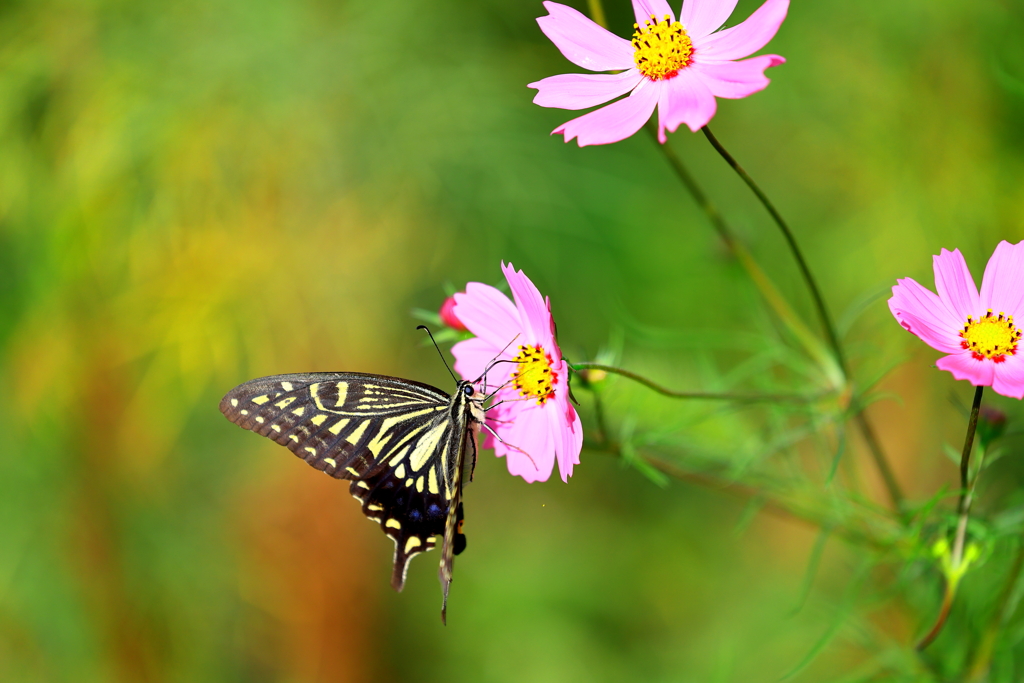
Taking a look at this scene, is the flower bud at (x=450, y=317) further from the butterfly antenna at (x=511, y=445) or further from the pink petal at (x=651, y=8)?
the pink petal at (x=651, y=8)

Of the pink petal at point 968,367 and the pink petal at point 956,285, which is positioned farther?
the pink petal at point 956,285

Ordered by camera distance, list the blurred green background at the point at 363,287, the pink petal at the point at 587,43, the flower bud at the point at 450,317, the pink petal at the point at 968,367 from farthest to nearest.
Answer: the blurred green background at the point at 363,287 < the flower bud at the point at 450,317 < the pink petal at the point at 587,43 < the pink petal at the point at 968,367

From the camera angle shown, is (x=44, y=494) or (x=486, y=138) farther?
(x=486, y=138)

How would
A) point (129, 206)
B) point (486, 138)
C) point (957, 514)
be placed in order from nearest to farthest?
point (957, 514) < point (129, 206) < point (486, 138)

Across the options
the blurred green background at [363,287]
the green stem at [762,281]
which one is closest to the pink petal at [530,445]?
the green stem at [762,281]

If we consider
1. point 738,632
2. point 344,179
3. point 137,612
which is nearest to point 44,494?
point 137,612

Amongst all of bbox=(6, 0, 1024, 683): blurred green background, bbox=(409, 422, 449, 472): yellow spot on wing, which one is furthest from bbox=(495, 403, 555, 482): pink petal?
bbox=(6, 0, 1024, 683): blurred green background

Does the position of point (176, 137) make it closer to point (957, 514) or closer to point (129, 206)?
point (129, 206)

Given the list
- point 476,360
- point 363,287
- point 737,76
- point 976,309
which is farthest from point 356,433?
point 363,287
